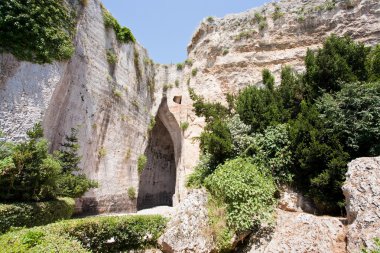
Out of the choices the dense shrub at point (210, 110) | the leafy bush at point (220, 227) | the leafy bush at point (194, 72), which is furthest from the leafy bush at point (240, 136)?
the leafy bush at point (194, 72)

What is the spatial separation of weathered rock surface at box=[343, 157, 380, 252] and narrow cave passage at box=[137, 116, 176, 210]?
57.1 ft

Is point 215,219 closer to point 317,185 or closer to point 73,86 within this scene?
point 317,185

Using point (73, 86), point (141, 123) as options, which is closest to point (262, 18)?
point (141, 123)

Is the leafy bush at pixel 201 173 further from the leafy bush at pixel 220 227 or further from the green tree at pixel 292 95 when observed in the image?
the green tree at pixel 292 95

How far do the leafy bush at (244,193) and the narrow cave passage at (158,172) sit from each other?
1495 cm

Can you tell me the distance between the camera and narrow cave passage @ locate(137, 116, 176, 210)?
22953 millimetres

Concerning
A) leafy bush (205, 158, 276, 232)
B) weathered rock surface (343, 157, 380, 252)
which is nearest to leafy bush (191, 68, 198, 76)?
leafy bush (205, 158, 276, 232)

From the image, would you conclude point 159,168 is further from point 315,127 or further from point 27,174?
point 315,127

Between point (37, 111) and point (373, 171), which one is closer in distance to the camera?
point (373, 171)

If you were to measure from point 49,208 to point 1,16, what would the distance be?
6.47 metres

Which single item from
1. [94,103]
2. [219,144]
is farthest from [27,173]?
[94,103]

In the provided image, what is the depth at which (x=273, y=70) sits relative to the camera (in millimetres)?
17625

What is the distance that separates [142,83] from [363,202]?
15.2 metres

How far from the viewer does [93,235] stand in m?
7.50
